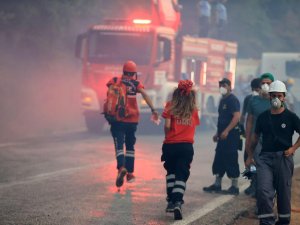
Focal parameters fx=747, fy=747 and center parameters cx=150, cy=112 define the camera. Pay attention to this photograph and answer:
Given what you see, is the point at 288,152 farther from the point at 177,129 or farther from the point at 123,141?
the point at 123,141

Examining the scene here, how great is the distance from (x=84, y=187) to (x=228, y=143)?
2268mm

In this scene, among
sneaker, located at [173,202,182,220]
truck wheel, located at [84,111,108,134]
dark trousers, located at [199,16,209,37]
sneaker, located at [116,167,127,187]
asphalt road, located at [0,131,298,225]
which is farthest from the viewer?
dark trousers, located at [199,16,209,37]

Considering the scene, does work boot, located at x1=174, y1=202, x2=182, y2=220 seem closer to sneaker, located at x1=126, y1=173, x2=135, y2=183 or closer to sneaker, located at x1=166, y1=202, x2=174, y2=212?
sneaker, located at x1=166, y1=202, x2=174, y2=212

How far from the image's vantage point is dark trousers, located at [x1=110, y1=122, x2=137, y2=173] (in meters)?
11.3

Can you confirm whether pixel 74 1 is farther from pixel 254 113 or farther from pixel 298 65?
pixel 254 113

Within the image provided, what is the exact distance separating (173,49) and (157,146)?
5238 mm

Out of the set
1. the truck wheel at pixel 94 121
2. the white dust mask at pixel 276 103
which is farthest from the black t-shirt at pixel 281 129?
the truck wheel at pixel 94 121

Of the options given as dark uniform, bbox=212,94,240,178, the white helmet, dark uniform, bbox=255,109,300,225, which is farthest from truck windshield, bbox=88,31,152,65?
dark uniform, bbox=255,109,300,225

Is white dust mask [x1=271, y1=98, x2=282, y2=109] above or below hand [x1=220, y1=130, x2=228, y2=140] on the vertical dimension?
above

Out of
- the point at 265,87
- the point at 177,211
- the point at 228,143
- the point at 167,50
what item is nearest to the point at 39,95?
the point at 167,50

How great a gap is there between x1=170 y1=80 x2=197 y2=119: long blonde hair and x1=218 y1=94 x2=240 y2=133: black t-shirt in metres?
2.27

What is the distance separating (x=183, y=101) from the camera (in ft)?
29.2

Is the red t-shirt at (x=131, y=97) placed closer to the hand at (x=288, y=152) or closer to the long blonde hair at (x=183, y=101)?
the long blonde hair at (x=183, y=101)

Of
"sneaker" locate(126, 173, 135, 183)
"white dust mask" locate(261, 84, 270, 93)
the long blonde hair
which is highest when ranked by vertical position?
"white dust mask" locate(261, 84, 270, 93)
